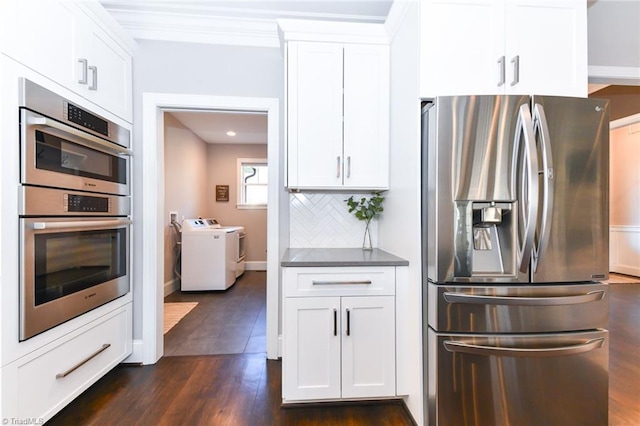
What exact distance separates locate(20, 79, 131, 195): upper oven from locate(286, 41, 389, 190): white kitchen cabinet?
46.8 inches

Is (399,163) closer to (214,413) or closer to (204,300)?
(214,413)

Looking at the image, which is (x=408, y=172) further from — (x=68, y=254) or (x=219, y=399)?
(x=68, y=254)

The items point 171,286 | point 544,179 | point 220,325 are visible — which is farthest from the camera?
point 171,286

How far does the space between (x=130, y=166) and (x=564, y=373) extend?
2.93 m

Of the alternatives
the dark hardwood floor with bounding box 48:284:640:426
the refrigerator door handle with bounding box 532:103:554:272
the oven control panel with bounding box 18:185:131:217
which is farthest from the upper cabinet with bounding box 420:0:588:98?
the oven control panel with bounding box 18:185:131:217

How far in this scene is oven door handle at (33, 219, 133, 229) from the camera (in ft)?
4.58

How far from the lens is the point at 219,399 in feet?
5.91

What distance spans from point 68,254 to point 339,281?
1513 mm

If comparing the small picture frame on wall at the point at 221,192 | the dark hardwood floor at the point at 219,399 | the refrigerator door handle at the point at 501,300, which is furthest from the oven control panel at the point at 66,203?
the small picture frame on wall at the point at 221,192

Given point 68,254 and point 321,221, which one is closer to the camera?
point 68,254

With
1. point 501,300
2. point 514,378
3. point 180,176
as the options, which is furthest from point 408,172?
point 180,176

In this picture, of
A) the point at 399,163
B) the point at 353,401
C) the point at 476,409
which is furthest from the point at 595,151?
the point at 353,401

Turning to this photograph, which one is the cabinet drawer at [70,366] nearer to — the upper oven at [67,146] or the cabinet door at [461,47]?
the upper oven at [67,146]

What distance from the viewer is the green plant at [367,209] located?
7.09 ft
